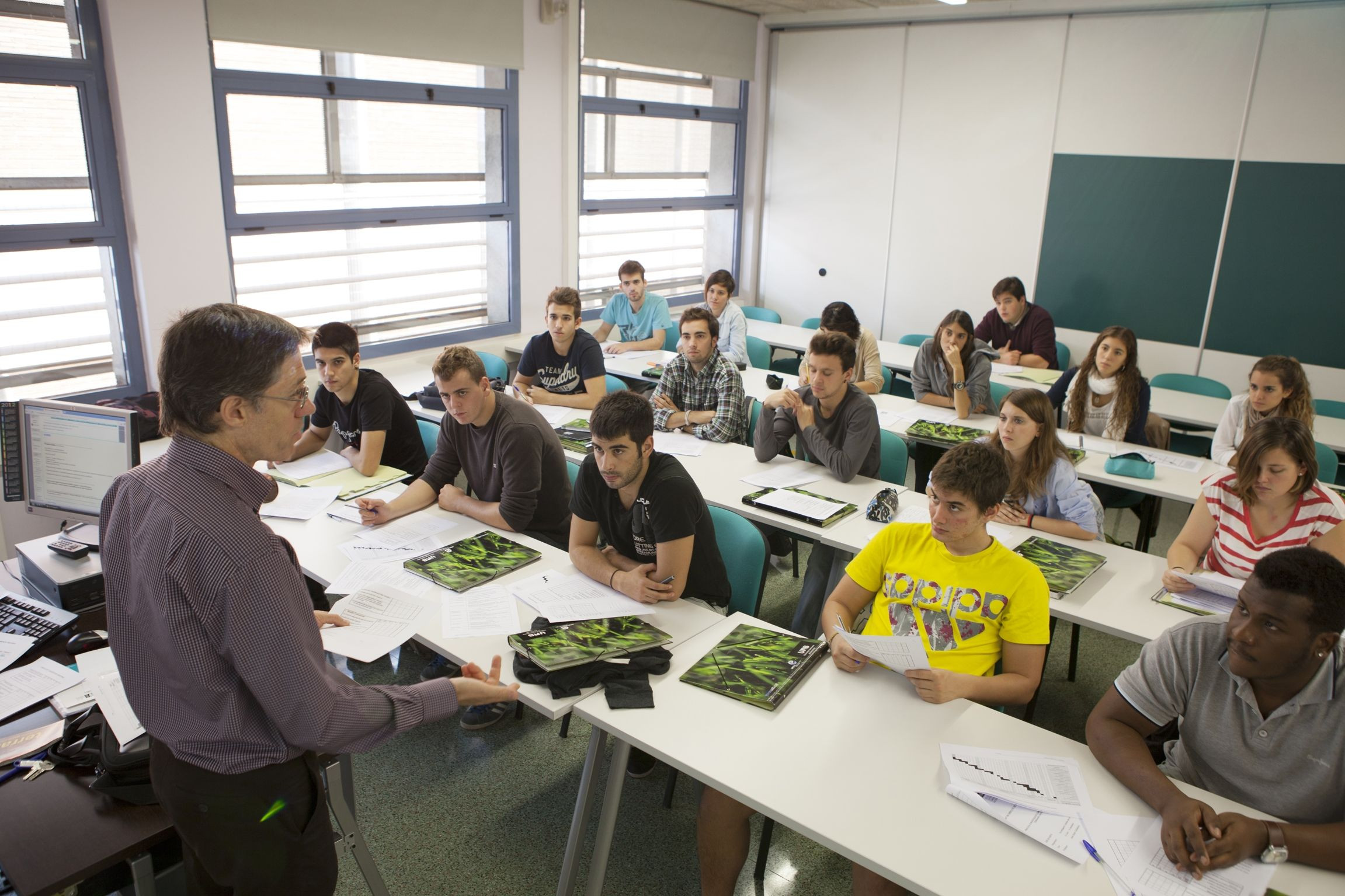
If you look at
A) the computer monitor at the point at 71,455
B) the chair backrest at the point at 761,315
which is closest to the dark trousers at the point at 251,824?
the computer monitor at the point at 71,455

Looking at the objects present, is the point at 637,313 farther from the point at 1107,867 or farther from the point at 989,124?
the point at 1107,867

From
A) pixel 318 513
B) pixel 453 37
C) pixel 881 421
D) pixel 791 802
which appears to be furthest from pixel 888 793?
pixel 453 37

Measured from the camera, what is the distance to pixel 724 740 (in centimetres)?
200

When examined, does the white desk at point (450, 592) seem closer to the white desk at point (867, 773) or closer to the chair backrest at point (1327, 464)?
the white desk at point (867, 773)

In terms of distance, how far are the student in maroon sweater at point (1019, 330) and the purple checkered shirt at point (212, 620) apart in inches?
219

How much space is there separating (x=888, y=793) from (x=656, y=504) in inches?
41.7

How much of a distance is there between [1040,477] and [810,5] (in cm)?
528

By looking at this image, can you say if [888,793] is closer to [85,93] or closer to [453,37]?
[85,93]

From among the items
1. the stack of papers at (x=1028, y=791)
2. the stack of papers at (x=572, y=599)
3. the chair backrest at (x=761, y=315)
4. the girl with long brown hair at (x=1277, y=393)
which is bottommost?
the stack of papers at (x=1028, y=791)

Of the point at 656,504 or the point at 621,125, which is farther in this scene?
the point at 621,125

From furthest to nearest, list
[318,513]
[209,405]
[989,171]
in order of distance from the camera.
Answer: [989,171]
[318,513]
[209,405]

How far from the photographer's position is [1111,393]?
4602 mm

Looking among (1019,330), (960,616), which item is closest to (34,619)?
(960,616)

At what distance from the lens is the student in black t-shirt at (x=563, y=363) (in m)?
4.91
